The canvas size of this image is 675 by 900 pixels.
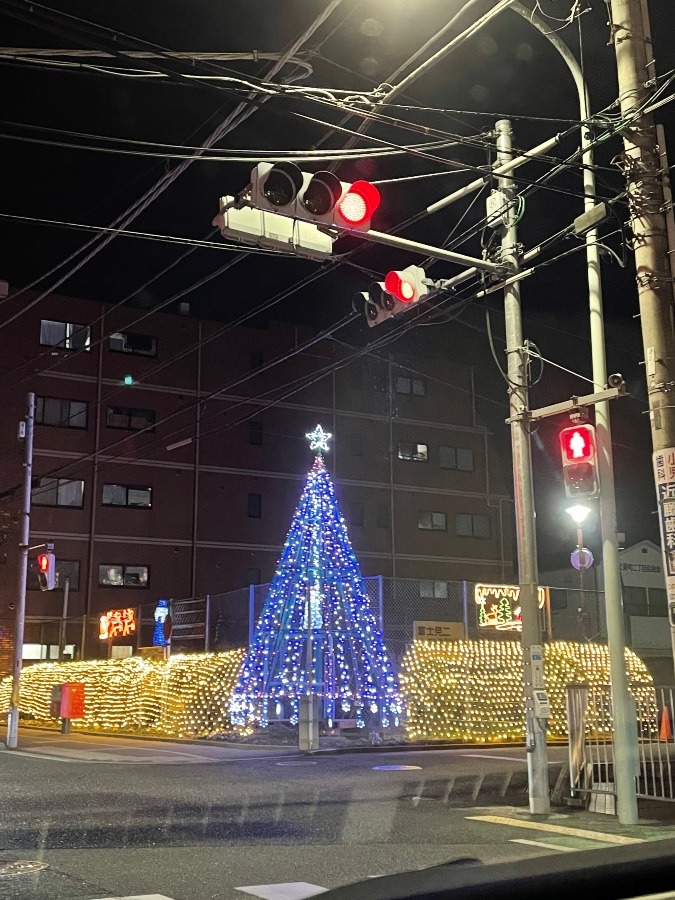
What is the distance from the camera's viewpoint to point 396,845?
8766 mm

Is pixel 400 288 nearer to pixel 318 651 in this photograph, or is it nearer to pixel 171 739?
pixel 318 651

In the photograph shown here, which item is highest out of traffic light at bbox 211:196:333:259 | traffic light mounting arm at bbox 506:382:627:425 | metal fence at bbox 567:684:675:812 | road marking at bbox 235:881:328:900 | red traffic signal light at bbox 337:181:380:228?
red traffic signal light at bbox 337:181:380:228

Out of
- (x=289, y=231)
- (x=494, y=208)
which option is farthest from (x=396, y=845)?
(x=494, y=208)

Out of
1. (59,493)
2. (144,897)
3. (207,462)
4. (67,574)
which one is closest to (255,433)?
(207,462)

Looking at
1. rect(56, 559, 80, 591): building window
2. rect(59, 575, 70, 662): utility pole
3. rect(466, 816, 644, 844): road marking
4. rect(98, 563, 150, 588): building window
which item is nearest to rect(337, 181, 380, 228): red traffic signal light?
rect(466, 816, 644, 844): road marking

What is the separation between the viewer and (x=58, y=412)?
124 ft

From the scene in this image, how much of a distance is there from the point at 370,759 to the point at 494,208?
36.3 feet

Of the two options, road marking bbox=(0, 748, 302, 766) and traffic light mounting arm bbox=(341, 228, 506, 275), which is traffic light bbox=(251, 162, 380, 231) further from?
road marking bbox=(0, 748, 302, 766)

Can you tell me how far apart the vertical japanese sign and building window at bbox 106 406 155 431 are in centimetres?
3192

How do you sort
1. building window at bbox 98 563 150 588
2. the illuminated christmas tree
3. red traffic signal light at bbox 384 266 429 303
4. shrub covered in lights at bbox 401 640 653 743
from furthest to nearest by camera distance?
building window at bbox 98 563 150 588 → shrub covered in lights at bbox 401 640 653 743 → the illuminated christmas tree → red traffic signal light at bbox 384 266 429 303

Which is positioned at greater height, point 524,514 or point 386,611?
point 524,514

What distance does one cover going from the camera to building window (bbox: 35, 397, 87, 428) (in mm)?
37344

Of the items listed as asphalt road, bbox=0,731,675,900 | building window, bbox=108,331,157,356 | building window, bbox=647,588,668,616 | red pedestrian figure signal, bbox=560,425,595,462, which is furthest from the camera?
building window, bbox=647,588,668,616

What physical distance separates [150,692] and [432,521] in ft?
67.3
